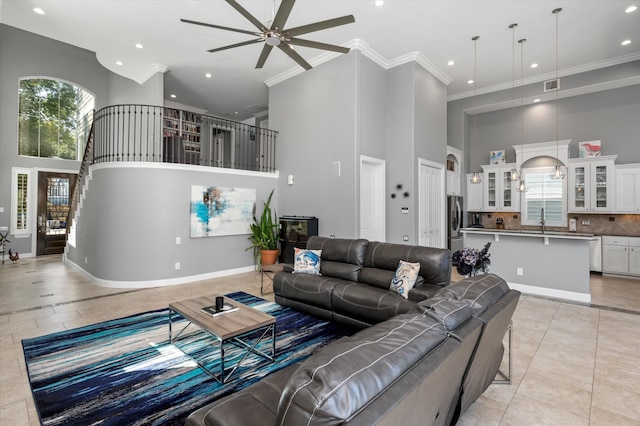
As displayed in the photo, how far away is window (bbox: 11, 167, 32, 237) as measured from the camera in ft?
26.2

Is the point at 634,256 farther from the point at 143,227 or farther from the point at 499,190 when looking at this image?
the point at 143,227

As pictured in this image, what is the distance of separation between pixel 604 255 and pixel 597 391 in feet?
17.6

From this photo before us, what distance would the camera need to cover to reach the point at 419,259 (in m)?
3.41

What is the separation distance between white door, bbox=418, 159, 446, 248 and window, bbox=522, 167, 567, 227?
2184 mm

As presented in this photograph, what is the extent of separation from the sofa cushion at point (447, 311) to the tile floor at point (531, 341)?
1.05 m

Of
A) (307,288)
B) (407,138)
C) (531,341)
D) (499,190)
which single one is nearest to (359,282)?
(307,288)

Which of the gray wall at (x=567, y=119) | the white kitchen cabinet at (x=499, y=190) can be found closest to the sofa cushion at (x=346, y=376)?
the white kitchen cabinet at (x=499, y=190)

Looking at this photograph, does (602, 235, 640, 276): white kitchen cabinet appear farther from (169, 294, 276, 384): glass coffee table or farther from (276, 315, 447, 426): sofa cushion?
(276, 315, 447, 426): sofa cushion

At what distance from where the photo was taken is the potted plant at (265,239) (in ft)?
20.4

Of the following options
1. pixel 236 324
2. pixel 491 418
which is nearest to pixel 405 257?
pixel 491 418

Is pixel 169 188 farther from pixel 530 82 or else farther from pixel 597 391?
pixel 530 82

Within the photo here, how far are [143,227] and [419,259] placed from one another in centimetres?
459

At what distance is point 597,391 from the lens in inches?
93.3

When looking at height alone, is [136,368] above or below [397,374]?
below
